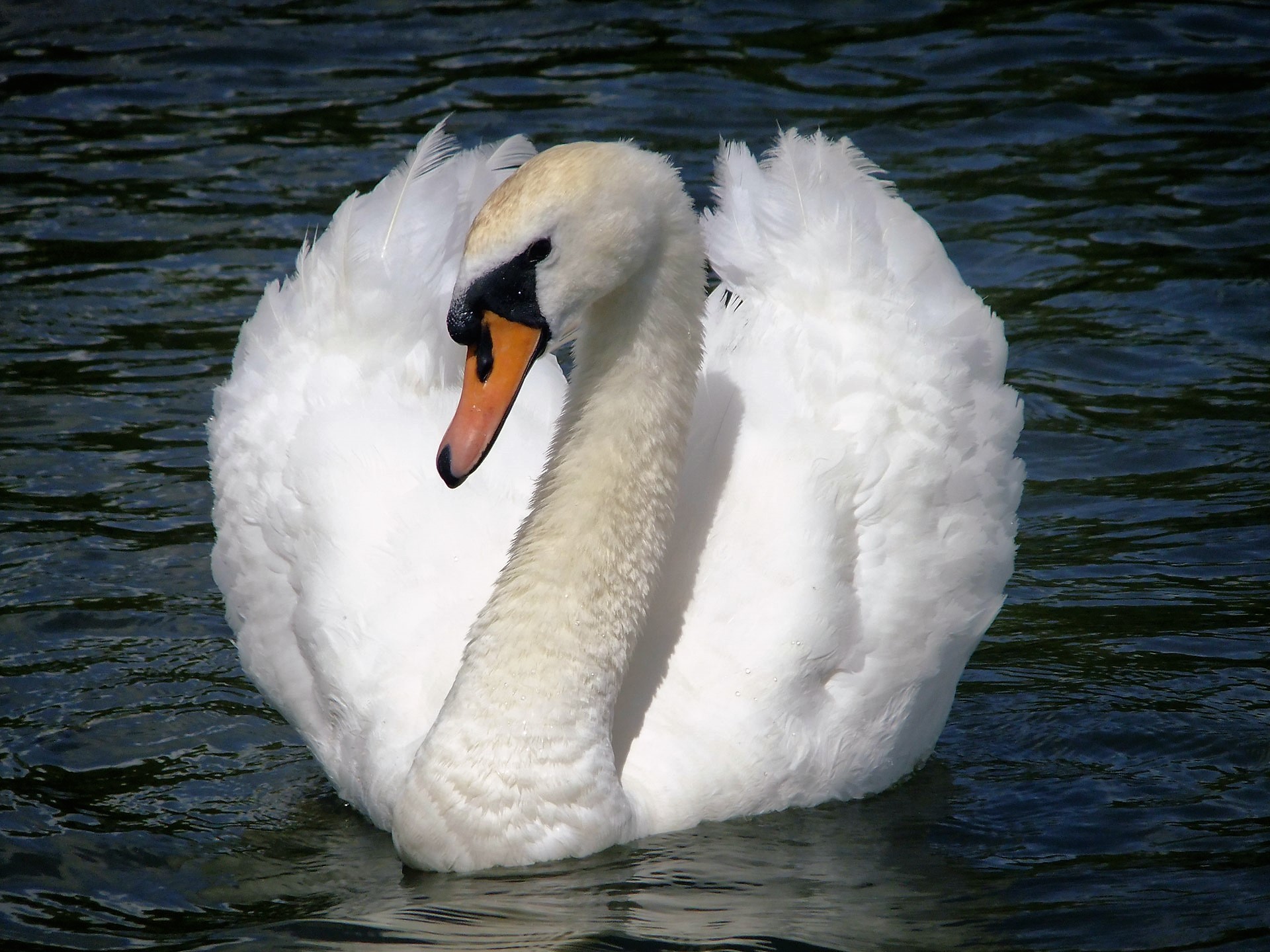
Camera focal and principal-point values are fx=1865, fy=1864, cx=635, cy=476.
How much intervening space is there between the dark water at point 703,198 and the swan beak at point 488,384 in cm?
120

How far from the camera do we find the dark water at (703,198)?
4953mm

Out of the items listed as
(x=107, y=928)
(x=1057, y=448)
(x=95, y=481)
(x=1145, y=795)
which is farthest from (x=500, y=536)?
(x=1057, y=448)

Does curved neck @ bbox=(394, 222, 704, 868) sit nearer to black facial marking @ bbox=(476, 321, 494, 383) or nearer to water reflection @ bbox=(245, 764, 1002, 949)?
water reflection @ bbox=(245, 764, 1002, 949)

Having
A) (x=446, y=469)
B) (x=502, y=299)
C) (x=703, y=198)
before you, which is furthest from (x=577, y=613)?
(x=703, y=198)

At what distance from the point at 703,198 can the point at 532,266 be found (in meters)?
6.12

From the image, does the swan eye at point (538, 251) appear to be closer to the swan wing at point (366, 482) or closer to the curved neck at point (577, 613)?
the curved neck at point (577, 613)

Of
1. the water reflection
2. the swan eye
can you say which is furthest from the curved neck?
the swan eye

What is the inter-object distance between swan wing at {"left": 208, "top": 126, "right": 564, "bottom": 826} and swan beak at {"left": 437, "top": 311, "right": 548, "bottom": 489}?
1.02 metres

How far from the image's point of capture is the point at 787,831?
5.32 metres

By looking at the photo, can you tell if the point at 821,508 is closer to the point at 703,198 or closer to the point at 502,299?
the point at 502,299

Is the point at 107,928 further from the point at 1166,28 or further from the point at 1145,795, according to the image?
the point at 1166,28

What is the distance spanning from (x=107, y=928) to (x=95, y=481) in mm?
3475

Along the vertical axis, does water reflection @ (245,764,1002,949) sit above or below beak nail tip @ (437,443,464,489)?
below

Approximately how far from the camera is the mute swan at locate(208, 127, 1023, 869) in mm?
5066
